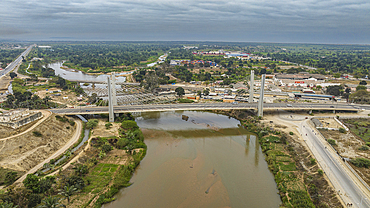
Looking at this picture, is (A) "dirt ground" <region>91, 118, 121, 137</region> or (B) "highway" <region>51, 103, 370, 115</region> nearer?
(A) "dirt ground" <region>91, 118, 121, 137</region>

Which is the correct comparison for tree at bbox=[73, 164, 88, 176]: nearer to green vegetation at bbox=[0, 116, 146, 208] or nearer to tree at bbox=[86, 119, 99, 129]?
green vegetation at bbox=[0, 116, 146, 208]

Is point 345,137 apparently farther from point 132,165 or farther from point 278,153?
point 132,165

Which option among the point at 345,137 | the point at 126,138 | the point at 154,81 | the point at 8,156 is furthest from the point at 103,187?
the point at 154,81

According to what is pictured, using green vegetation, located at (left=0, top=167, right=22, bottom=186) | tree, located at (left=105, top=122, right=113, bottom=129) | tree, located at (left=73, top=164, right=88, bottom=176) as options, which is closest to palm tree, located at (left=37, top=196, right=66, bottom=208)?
tree, located at (left=73, top=164, right=88, bottom=176)

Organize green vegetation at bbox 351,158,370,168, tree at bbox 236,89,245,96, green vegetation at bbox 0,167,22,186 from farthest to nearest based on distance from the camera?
tree at bbox 236,89,245,96, green vegetation at bbox 351,158,370,168, green vegetation at bbox 0,167,22,186

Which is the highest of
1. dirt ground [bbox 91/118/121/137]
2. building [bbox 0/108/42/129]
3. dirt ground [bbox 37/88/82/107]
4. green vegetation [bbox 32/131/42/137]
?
building [bbox 0/108/42/129]

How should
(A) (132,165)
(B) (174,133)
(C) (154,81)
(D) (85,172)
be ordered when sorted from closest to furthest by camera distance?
(D) (85,172) → (A) (132,165) → (B) (174,133) → (C) (154,81)

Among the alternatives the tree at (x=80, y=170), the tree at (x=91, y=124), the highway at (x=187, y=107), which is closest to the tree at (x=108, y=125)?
the tree at (x=91, y=124)
